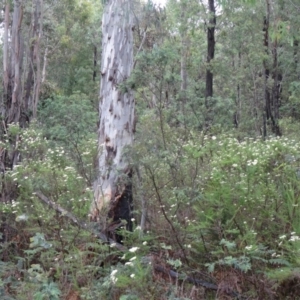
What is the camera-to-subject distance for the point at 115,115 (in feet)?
21.7

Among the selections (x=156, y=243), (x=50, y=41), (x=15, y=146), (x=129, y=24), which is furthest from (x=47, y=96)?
(x=156, y=243)

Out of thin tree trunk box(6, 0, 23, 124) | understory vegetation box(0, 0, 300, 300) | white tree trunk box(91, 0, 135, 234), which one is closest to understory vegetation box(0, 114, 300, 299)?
understory vegetation box(0, 0, 300, 300)

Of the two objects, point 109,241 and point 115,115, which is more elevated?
point 115,115

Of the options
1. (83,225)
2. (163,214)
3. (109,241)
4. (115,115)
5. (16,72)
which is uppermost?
(16,72)

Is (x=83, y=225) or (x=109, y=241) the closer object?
(x=109, y=241)

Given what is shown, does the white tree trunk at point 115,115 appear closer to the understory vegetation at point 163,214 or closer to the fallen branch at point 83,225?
the understory vegetation at point 163,214

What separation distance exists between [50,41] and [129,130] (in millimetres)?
20438

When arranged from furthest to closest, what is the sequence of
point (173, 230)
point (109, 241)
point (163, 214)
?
point (109, 241)
point (163, 214)
point (173, 230)

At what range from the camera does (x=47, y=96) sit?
80.8ft

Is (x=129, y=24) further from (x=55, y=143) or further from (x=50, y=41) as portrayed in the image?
(x=50, y=41)

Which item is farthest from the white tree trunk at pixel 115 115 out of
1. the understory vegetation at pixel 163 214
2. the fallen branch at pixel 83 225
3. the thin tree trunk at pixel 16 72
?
the thin tree trunk at pixel 16 72

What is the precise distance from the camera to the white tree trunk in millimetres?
6430

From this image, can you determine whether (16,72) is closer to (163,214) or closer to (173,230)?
(163,214)

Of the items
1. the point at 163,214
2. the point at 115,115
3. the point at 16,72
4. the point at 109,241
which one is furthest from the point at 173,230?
the point at 16,72
